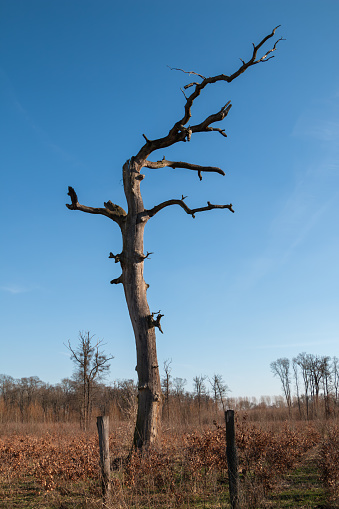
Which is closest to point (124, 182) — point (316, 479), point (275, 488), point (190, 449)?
point (190, 449)

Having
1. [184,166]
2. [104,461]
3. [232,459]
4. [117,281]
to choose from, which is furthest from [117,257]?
[232,459]

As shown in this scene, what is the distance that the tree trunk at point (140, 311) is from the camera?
782cm

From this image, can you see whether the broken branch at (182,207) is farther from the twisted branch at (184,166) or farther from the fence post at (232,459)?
the fence post at (232,459)

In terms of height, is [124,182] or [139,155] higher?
[139,155]

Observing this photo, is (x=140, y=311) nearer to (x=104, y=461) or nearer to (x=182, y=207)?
(x=182, y=207)

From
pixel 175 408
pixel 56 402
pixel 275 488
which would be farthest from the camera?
pixel 56 402

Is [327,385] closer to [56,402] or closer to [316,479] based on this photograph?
[56,402]

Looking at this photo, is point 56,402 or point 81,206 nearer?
point 81,206

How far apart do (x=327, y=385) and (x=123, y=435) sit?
54853mm

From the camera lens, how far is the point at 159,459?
21.9ft

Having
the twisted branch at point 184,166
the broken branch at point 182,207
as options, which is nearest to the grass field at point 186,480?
the broken branch at point 182,207

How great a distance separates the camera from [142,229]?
29.7ft

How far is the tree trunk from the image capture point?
7816 mm

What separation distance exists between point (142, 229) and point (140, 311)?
1.79 m
